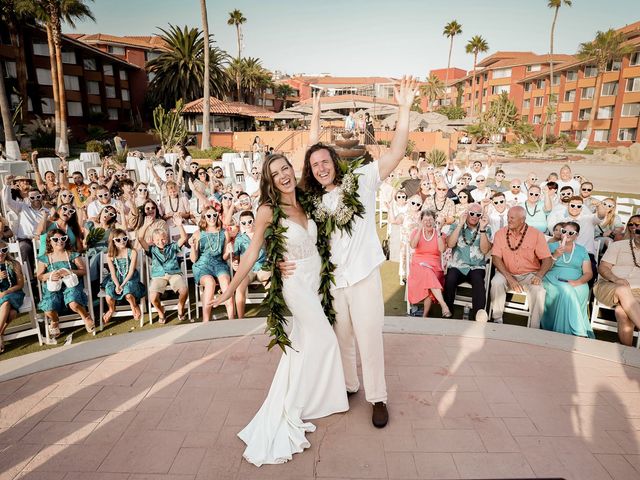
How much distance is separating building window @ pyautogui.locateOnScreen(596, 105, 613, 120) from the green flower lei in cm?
4875

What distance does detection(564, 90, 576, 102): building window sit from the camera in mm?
45406

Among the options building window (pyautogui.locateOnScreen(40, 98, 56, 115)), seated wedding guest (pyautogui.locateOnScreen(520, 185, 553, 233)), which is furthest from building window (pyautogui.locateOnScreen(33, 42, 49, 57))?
seated wedding guest (pyautogui.locateOnScreen(520, 185, 553, 233))

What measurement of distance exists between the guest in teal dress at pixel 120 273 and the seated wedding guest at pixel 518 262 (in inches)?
186

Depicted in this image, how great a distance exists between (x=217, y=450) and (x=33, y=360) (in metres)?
2.62

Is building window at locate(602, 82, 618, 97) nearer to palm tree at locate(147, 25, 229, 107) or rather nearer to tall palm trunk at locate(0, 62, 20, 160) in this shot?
palm tree at locate(147, 25, 229, 107)

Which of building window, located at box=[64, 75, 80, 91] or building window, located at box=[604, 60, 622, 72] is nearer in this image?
building window, located at box=[64, 75, 80, 91]

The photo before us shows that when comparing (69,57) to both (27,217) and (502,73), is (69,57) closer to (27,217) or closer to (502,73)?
(27,217)

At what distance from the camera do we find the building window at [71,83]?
1385 inches

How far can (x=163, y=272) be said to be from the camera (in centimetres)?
555

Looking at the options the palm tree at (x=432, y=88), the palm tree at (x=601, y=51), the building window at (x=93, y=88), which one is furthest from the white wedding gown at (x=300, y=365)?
the palm tree at (x=432, y=88)

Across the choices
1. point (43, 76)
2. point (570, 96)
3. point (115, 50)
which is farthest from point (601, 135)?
point (115, 50)

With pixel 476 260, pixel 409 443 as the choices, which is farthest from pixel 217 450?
pixel 476 260

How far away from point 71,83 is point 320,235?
41.4 m

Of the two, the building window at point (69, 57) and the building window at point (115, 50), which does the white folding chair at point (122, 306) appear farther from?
the building window at point (115, 50)
